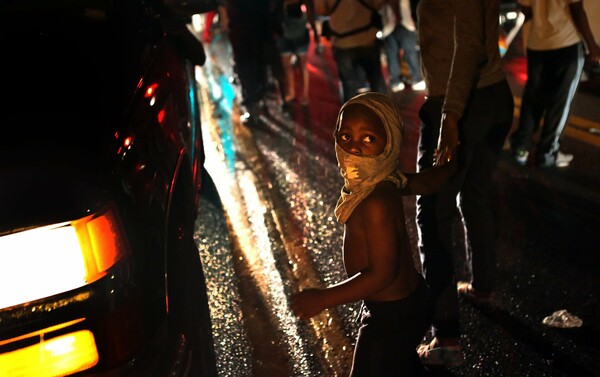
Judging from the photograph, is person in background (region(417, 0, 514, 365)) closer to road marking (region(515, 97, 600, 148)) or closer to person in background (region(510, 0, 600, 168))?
person in background (region(510, 0, 600, 168))

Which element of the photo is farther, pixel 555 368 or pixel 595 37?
pixel 595 37

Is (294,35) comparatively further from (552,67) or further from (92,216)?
(92,216)

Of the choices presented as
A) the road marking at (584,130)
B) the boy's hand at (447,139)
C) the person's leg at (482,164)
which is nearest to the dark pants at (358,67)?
the road marking at (584,130)

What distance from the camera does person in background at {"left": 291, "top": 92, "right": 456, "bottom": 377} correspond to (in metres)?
2.15

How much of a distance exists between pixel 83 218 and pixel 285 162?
15.1ft

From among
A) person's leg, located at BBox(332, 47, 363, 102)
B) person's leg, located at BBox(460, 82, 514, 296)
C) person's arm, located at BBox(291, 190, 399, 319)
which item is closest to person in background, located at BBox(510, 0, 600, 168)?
person's leg, located at BBox(332, 47, 363, 102)

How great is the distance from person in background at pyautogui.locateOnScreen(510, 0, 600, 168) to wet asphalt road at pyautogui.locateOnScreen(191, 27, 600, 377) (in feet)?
0.68

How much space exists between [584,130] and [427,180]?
4.76 m

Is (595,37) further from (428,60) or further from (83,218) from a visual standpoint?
(83,218)

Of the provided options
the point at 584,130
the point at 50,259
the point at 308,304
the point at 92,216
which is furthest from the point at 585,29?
the point at 50,259

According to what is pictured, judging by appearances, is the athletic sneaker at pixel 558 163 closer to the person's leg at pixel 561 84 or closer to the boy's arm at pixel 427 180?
the person's leg at pixel 561 84

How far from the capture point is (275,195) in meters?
5.77

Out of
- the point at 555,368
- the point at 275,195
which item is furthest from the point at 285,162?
the point at 555,368

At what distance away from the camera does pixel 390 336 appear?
2.30 m
